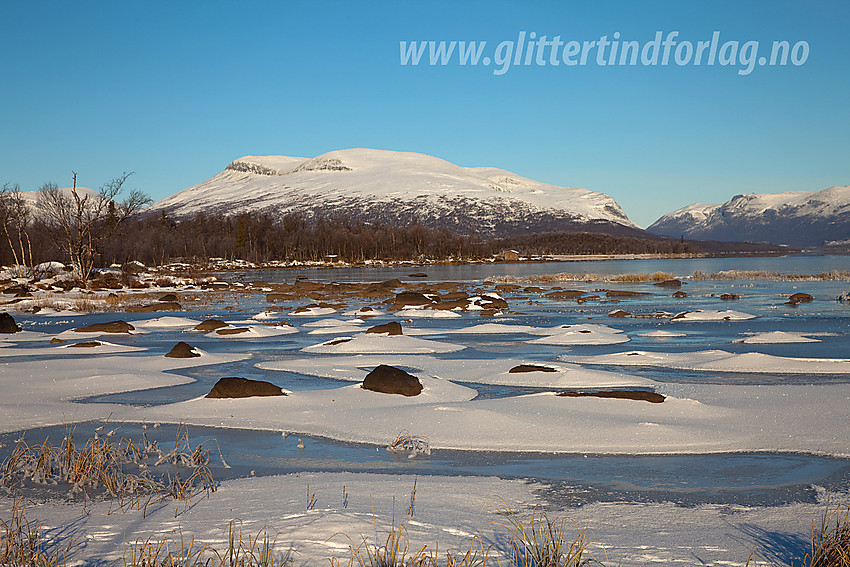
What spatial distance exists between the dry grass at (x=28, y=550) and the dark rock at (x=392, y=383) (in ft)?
26.7

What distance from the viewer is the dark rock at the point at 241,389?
44.4 feet

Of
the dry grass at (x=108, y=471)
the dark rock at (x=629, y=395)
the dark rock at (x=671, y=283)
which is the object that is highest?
the dry grass at (x=108, y=471)

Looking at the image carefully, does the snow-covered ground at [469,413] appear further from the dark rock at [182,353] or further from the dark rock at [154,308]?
the dark rock at [154,308]

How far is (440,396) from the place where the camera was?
13844mm

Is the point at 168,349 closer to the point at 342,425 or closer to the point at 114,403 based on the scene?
the point at 114,403

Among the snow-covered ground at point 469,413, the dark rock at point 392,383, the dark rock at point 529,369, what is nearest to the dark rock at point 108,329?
the snow-covered ground at point 469,413

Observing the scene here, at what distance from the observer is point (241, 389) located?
13.7 meters

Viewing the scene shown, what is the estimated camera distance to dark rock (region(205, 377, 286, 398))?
13523 mm

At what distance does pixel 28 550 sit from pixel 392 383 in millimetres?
8700

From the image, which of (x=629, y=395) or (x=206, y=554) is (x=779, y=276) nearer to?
(x=629, y=395)

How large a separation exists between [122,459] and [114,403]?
17.0ft

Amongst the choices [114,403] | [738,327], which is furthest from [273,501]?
[738,327]

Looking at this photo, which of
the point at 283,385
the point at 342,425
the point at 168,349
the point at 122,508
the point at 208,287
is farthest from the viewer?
the point at 208,287

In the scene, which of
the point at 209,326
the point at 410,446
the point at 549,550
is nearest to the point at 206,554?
the point at 549,550
